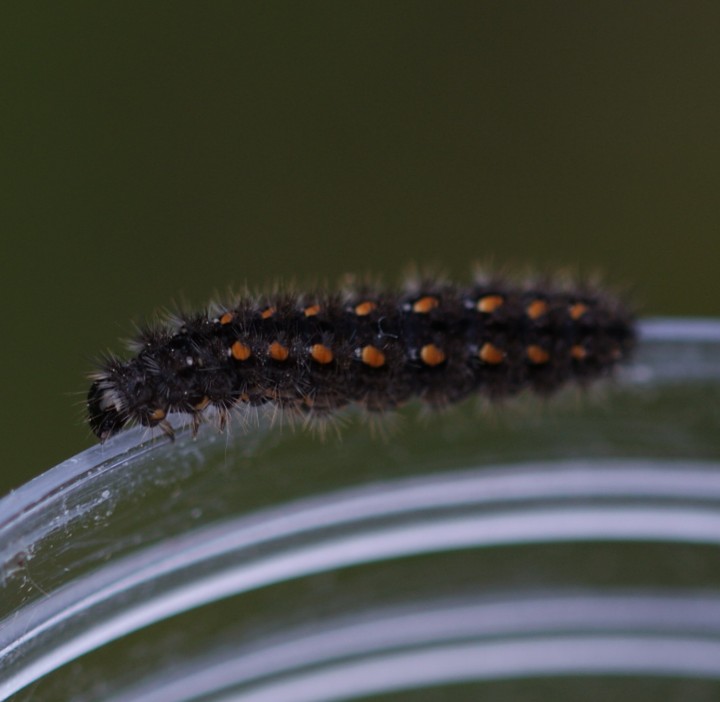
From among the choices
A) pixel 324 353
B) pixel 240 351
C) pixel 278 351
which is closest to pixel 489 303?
pixel 324 353

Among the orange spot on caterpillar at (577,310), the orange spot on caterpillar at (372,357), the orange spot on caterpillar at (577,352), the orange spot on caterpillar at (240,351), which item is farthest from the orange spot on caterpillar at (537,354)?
the orange spot on caterpillar at (240,351)

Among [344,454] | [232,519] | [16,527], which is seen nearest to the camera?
[16,527]

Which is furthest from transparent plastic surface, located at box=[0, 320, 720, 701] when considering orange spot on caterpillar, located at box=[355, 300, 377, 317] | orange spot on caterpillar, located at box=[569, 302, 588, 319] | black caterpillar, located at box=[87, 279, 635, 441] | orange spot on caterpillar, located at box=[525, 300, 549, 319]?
orange spot on caterpillar, located at box=[355, 300, 377, 317]

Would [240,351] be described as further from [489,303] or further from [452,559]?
[452,559]

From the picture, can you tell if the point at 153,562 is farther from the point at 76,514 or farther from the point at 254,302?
the point at 254,302

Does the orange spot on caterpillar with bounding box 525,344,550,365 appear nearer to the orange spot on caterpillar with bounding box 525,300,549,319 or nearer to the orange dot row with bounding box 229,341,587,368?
the orange dot row with bounding box 229,341,587,368

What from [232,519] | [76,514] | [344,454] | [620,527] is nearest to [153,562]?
[232,519]

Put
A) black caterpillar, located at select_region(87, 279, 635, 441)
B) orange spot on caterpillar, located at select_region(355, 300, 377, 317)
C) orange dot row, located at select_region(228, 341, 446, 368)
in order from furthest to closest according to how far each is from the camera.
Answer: orange spot on caterpillar, located at select_region(355, 300, 377, 317) → orange dot row, located at select_region(228, 341, 446, 368) → black caterpillar, located at select_region(87, 279, 635, 441)
